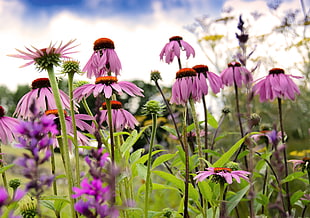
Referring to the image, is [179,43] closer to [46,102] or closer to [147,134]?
[147,134]

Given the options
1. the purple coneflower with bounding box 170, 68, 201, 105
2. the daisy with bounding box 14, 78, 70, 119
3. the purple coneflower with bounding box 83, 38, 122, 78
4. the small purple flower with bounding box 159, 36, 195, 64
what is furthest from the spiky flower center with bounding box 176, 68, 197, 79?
the daisy with bounding box 14, 78, 70, 119

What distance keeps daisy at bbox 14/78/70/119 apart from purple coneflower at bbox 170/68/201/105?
1.83 feet

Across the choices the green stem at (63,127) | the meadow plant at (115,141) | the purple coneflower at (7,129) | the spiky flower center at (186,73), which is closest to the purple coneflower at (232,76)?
the meadow plant at (115,141)

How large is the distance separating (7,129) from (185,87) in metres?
0.81

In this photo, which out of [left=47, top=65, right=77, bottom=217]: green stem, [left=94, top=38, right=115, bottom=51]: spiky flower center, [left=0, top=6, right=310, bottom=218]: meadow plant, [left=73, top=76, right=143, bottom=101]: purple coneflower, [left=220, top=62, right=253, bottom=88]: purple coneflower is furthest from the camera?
[left=220, top=62, right=253, bottom=88]: purple coneflower

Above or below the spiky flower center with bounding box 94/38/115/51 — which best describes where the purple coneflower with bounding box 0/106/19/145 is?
below

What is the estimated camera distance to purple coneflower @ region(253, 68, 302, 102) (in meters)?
2.16

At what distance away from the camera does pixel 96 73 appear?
185 centimetres

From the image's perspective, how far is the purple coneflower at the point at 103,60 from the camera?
180 cm

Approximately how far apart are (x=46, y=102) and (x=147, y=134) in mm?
902

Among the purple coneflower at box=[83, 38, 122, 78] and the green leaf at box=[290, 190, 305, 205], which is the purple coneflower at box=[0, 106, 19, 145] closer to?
the purple coneflower at box=[83, 38, 122, 78]

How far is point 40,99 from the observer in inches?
59.5

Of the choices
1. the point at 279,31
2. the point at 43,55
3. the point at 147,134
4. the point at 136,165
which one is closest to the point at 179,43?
the point at 147,134

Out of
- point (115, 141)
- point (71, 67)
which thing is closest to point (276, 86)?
point (115, 141)
